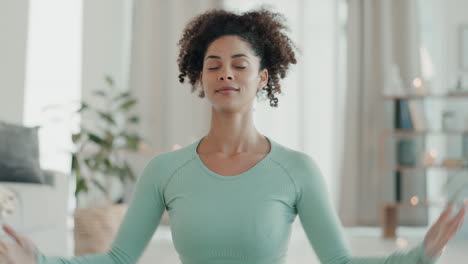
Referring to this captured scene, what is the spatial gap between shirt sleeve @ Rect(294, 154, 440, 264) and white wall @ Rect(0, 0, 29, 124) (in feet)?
14.3

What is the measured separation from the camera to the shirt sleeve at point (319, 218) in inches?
43.8

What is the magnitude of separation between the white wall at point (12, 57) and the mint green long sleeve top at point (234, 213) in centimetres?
422

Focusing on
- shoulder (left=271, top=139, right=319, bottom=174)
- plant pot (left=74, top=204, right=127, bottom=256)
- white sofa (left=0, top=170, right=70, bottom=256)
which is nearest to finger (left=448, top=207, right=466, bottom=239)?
shoulder (left=271, top=139, right=319, bottom=174)

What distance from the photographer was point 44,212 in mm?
3631

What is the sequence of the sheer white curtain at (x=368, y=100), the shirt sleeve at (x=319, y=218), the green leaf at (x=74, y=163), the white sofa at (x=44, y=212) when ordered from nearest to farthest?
the shirt sleeve at (x=319, y=218), the white sofa at (x=44, y=212), the green leaf at (x=74, y=163), the sheer white curtain at (x=368, y=100)

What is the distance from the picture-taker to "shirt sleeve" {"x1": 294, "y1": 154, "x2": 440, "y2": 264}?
3.65 ft

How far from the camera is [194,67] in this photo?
1.32m

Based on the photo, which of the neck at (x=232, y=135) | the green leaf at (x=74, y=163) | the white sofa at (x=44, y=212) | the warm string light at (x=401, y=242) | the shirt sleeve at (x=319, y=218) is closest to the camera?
the shirt sleeve at (x=319, y=218)

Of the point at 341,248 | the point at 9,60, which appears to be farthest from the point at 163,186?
the point at 9,60

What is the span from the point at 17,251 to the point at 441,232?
0.63m

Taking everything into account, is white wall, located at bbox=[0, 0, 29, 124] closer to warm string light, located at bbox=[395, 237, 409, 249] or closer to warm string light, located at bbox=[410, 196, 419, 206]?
warm string light, located at bbox=[395, 237, 409, 249]

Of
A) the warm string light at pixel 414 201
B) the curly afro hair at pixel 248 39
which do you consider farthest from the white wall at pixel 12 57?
the curly afro hair at pixel 248 39

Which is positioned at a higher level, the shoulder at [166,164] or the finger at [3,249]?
the shoulder at [166,164]

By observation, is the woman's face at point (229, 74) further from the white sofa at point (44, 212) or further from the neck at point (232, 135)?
the white sofa at point (44, 212)
